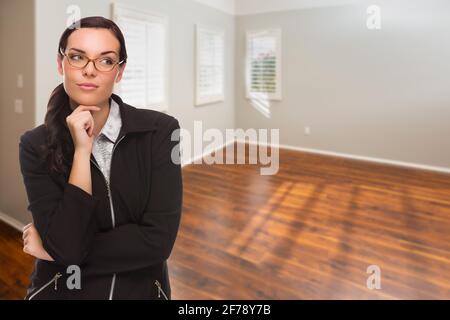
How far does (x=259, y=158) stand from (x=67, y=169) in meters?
4.74

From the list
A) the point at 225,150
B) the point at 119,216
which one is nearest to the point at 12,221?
the point at 119,216

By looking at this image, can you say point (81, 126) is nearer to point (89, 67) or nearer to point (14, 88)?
point (89, 67)

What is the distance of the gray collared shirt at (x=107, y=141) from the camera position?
2.17 ft

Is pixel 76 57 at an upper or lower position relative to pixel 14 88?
lower

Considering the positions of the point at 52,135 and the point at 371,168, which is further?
the point at 371,168

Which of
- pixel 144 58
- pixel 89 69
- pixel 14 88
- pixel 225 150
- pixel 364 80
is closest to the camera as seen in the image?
pixel 89 69

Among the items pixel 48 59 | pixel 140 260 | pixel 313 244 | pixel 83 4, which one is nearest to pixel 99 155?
pixel 140 260

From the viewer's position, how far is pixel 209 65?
5.05 meters

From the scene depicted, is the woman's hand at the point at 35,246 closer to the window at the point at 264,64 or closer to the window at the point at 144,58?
the window at the point at 144,58

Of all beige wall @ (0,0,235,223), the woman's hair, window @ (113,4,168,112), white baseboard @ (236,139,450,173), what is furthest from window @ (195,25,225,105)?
the woman's hair

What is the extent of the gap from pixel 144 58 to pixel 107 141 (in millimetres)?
2915

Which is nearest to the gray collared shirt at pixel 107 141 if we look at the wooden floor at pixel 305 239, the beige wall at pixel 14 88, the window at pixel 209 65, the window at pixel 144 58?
the wooden floor at pixel 305 239

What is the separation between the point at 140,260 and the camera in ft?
2.35
